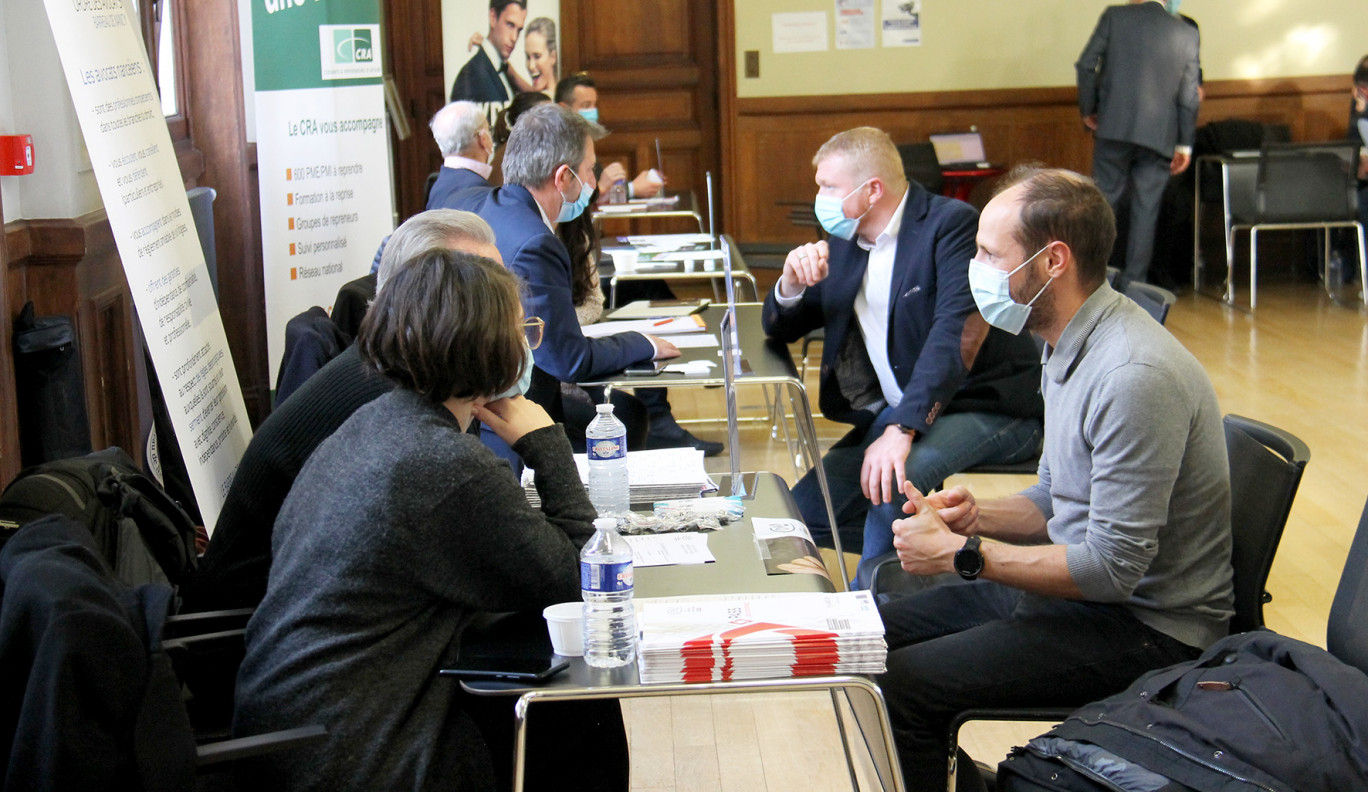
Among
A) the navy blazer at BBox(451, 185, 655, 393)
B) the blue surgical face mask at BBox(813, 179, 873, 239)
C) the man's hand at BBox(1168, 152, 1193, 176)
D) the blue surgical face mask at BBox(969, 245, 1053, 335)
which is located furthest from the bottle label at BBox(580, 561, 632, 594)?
the man's hand at BBox(1168, 152, 1193, 176)

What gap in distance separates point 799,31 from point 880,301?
5.27m

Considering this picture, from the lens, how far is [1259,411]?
511 cm

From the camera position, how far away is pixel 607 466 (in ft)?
7.16

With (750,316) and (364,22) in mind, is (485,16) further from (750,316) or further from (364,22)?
(750,316)

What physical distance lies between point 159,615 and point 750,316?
2.62 meters

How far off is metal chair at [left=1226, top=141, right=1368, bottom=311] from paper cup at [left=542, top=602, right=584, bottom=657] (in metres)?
A: 6.58

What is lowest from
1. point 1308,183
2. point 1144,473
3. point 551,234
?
point 1144,473

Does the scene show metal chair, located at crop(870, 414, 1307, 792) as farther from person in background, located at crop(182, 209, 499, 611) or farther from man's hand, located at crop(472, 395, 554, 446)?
person in background, located at crop(182, 209, 499, 611)

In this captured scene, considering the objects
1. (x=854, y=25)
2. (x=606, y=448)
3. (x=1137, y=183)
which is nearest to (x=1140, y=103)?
(x=1137, y=183)

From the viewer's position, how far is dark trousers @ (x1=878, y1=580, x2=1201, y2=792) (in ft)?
6.19

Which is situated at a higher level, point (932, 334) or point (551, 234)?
point (551, 234)

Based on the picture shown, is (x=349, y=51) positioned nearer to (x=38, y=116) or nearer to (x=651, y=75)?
(x=38, y=116)

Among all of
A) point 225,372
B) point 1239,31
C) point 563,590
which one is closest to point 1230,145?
point 1239,31

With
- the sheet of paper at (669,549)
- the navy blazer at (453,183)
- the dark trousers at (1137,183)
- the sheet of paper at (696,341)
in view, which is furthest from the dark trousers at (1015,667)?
the dark trousers at (1137,183)
